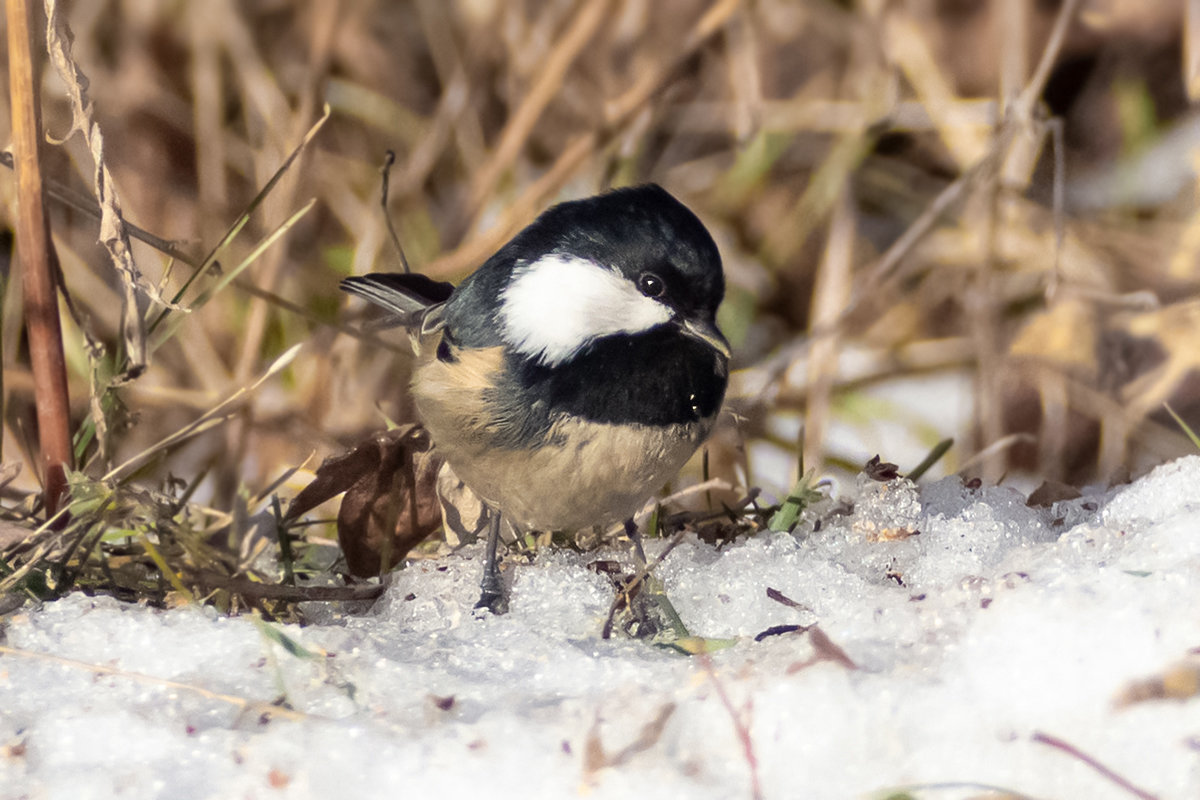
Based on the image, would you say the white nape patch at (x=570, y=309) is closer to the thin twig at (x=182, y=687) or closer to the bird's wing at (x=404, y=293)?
the bird's wing at (x=404, y=293)

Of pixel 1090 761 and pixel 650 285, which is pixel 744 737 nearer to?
pixel 1090 761

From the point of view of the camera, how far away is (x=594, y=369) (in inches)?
68.1

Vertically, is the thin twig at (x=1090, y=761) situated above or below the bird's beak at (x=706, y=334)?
below

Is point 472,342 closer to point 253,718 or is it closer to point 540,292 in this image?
point 540,292

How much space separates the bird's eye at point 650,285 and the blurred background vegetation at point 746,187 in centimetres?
100

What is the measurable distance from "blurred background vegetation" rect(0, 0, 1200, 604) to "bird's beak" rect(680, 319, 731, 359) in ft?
3.16

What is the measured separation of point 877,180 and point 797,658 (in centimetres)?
263

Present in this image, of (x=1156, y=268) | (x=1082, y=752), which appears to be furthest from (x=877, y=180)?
(x=1082, y=752)

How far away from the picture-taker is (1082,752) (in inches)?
43.9

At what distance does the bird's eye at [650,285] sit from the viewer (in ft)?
5.66

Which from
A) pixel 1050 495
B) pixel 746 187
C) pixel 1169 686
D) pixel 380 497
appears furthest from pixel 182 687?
pixel 746 187

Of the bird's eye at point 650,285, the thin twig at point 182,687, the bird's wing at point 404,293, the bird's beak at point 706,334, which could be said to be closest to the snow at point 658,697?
the thin twig at point 182,687

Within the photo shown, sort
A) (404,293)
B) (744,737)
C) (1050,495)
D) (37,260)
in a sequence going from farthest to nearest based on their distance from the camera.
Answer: (404,293) → (1050,495) → (37,260) → (744,737)

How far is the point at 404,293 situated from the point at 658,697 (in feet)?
4.24
